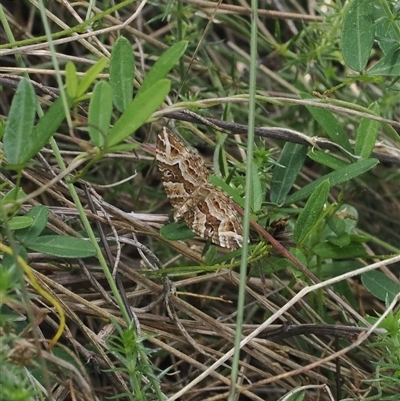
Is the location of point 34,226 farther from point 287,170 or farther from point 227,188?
point 287,170

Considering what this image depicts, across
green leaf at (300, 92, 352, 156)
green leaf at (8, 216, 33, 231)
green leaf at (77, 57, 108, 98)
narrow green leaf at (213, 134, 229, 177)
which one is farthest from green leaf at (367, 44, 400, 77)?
green leaf at (8, 216, 33, 231)

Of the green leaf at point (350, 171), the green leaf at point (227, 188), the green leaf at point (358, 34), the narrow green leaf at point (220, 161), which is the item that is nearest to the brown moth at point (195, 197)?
the green leaf at point (227, 188)

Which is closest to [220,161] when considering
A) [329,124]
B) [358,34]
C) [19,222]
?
[329,124]

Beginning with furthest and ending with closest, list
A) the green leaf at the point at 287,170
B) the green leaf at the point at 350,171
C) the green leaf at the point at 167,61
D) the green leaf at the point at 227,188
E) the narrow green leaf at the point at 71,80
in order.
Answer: the green leaf at the point at 287,170 → the green leaf at the point at 350,171 → the green leaf at the point at 227,188 → the green leaf at the point at 167,61 → the narrow green leaf at the point at 71,80

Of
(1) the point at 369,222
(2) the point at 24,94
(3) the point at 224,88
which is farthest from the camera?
(1) the point at 369,222

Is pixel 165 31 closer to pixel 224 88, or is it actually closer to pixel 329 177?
pixel 224 88

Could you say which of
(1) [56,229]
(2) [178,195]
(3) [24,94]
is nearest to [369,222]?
(2) [178,195]

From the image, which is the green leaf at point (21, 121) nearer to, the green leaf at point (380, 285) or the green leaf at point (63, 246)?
the green leaf at point (63, 246)
